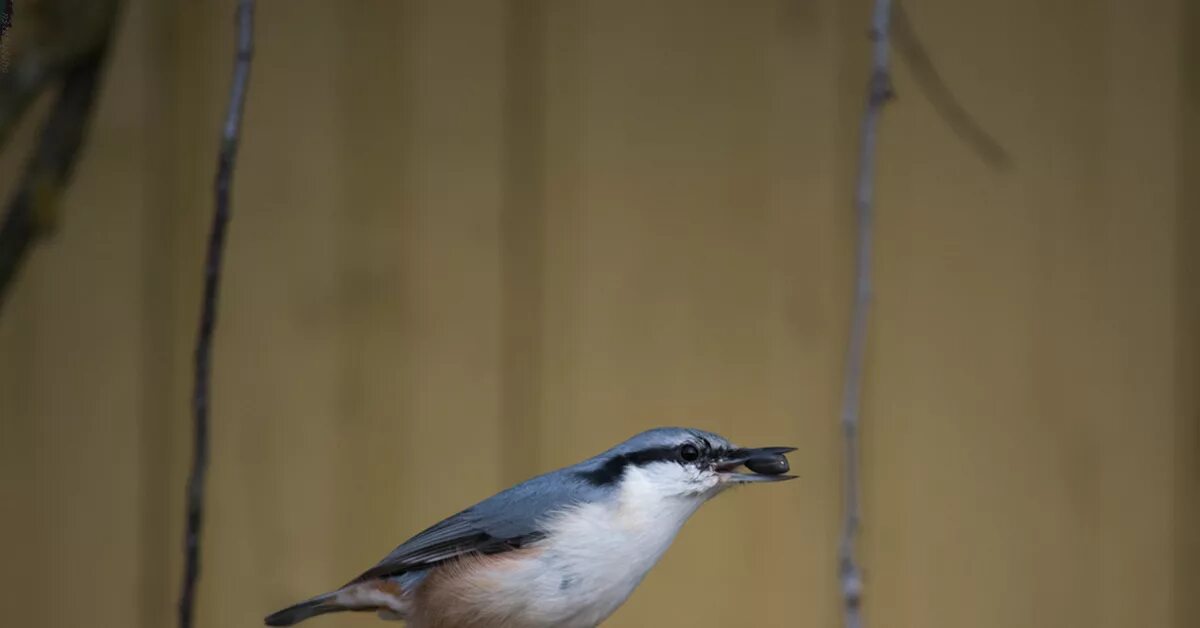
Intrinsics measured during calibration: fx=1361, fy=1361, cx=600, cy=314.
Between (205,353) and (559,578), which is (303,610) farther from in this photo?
(205,353)

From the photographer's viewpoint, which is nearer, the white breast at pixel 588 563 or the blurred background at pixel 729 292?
the white breast at pixel 588 563

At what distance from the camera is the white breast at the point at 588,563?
1611 mm

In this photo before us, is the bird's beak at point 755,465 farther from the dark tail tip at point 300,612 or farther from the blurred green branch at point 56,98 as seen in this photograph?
the blurred green branch at point 56,98

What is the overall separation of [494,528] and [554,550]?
107 mm

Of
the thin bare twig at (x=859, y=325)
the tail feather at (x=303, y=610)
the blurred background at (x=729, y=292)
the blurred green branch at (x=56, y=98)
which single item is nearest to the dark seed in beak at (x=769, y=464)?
the thin bare twig at (x=859, y=325)

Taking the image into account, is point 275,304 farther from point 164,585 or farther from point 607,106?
point 607,106

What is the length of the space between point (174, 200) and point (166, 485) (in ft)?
1.72

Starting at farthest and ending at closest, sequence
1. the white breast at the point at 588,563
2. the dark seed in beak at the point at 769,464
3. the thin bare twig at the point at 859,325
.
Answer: the white breast at the point at 588,563 → the dark seed in beak at the point at 769,464 → the thin bare twig at the point at 859,325

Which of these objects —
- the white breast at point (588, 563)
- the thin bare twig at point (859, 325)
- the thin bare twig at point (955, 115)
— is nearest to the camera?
the thin bare twig at point (859, 325)

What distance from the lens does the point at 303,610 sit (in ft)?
5.19

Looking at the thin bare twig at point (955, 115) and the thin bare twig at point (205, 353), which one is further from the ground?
the thin bare twig at point (955, 115)

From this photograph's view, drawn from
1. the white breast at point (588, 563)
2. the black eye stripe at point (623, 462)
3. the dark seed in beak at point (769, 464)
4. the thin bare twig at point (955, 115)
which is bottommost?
the white breast at point (588, 563)

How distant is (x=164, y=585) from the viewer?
2480 millimetres

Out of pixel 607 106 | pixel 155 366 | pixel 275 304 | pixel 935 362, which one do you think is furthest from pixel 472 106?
pixel 935 362
